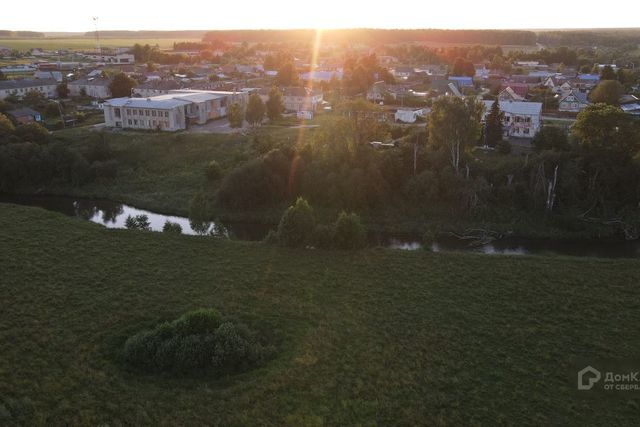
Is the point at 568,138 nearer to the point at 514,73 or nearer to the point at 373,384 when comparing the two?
the point at 373,384

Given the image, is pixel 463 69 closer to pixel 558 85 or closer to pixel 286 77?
pixel 558 85

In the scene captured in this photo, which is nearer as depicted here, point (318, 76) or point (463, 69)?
point (463, 69)

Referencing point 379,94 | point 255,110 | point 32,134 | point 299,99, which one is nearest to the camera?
point 32,134

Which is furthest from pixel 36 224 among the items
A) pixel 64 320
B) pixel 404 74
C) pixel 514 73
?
pixel 514 73

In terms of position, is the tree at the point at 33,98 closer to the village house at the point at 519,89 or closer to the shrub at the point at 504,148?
the shrub at the point at 504,148

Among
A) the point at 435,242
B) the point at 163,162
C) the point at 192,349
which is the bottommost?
the point at 435,242
